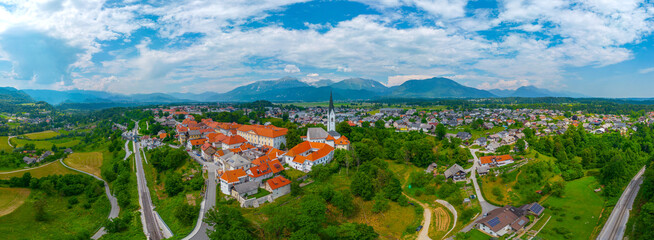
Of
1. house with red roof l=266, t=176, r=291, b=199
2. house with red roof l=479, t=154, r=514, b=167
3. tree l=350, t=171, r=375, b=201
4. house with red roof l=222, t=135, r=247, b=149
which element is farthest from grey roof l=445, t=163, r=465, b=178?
house with red roof l=222, t=135, r=247, b=149

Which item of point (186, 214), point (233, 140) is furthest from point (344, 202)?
point (233, 140)

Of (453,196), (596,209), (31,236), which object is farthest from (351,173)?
(31,236)

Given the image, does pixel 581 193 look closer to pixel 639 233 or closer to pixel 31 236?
pixel 639 233

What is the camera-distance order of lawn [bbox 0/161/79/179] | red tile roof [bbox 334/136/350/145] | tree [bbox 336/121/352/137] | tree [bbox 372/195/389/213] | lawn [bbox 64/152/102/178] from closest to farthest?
tree [bbox 372/195/389/213] < lawn [bbox 0/161/79/179] < red tile roof [bbox 334/136/350/145] < lawn [bbox 64/152/102/178] < tree [bbox 336/121/352/137]

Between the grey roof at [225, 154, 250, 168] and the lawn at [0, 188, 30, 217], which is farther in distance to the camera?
the grey roof at [225, 154, 250, 168]

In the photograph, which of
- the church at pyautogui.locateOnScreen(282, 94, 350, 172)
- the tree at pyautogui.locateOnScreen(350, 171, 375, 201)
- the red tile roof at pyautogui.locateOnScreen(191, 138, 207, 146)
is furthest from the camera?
the red tile roof at pyautogui.locateOnScreen(191, 138, 207, 146)

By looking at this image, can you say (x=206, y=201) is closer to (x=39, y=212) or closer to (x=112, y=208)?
(x=112, y=208)

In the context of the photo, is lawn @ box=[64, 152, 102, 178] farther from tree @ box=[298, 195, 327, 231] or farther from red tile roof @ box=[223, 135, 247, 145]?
tree @ box=[298, 195, 327, 231]
